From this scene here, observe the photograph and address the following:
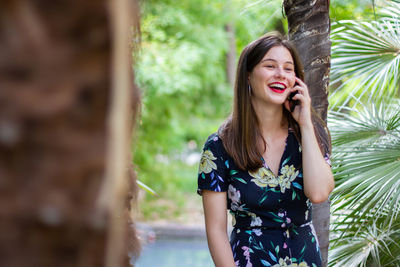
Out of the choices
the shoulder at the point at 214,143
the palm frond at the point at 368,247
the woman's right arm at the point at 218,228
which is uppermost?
the shoulder at the point at 214,143

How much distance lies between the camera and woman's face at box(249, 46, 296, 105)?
2.44 metres

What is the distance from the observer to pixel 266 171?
234 cm

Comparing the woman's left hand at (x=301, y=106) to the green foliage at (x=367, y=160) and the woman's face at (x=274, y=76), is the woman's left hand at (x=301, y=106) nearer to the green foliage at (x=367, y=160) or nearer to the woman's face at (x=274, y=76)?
the woman's face at (x=274, y=76)

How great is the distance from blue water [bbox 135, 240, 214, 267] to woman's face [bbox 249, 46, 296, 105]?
6734 millimetres

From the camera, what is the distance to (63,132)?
0.61 metres


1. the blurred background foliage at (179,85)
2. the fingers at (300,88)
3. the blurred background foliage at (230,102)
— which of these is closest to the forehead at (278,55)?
the fingers at (300,88)

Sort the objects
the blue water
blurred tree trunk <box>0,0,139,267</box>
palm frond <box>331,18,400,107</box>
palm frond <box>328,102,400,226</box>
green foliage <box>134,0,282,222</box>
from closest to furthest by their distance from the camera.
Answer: blurred tree trunk <box>0,0,139,267</box>, palm frond <box>328,102,400,226</box>, palm frond <box>331,18,400,107</box>, the blue water, green foliage <box>134,0,282,222</box>

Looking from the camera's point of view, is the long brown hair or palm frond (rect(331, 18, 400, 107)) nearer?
the long brown hair

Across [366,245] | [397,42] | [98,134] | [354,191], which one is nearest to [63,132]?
[98,134]

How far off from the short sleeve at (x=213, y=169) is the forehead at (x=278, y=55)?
45cm

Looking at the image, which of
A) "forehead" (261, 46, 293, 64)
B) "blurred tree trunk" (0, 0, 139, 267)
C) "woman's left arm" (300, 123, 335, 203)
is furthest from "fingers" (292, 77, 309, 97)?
"blurred tree trunk" (0, 0, 139, 267)

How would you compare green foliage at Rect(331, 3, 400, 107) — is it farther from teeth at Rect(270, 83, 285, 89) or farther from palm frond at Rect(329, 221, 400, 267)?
teeth at Rect(270, 83, 285, 89)

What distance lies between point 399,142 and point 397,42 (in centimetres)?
65

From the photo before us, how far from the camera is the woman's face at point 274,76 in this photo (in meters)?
2.44
